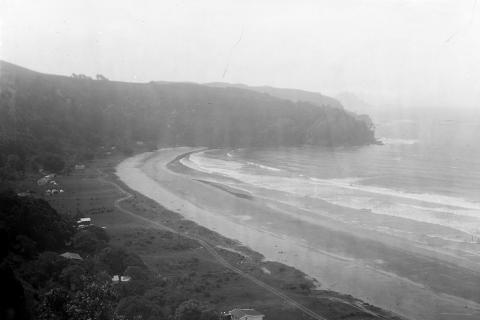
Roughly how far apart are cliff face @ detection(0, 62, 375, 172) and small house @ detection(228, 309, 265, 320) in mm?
59251

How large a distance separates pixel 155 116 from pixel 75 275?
339ft

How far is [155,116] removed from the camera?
121m

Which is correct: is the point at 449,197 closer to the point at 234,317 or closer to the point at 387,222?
the point at 387,222

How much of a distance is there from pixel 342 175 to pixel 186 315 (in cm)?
4981

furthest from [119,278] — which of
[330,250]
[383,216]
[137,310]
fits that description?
[383,216]

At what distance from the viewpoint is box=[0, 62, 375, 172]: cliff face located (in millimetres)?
84800

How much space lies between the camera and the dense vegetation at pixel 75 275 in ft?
51.7

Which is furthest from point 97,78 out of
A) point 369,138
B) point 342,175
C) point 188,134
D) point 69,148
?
point 342,175

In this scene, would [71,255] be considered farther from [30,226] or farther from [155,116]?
[155,116]

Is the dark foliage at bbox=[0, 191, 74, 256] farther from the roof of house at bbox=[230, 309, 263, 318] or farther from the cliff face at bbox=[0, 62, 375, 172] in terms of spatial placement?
the cliff face at bbox=[0, 62, 375, 172]

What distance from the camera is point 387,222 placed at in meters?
39.0

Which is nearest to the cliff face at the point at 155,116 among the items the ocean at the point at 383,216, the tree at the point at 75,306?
the ocean at the point at 383,216

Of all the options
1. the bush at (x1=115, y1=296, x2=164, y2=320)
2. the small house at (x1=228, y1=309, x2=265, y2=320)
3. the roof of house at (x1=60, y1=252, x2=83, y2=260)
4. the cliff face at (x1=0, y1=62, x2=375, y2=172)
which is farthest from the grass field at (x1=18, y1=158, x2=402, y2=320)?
the cliff face at (x1=0, y1=62, x2=375, y2=172)

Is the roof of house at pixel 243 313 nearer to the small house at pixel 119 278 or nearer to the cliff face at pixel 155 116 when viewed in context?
the small house at pixel 119 278
